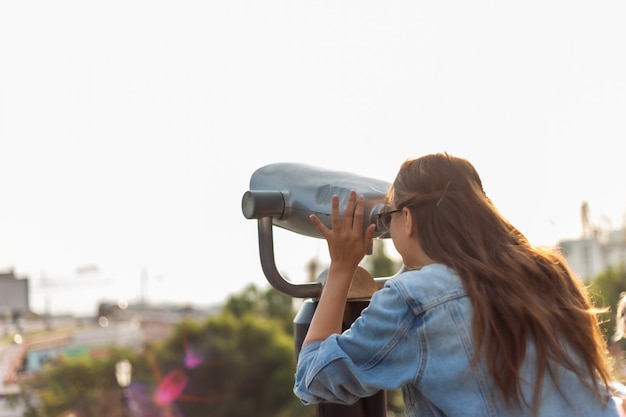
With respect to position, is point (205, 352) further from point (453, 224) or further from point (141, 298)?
point (141, 298)

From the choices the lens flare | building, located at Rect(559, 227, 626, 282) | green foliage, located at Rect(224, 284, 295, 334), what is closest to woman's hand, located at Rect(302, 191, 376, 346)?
the lens flare

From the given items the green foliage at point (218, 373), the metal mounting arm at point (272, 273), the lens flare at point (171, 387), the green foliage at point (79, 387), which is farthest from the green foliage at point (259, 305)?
the metal mounting arm at point (272, 273)

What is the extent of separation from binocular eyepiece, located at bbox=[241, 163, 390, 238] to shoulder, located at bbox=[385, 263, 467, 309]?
0.44 feet

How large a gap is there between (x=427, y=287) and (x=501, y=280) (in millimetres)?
81

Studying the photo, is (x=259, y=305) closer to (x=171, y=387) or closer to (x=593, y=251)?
(x=171, y=387)

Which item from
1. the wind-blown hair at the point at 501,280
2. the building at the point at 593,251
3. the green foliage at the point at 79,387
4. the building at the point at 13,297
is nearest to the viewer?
the wind-blown hair at the point at 501,280

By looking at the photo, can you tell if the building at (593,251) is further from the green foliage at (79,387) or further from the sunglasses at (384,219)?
the sunglasses at (384,219)

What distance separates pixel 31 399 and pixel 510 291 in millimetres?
31698

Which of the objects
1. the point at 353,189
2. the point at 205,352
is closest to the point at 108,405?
the point at 205,352

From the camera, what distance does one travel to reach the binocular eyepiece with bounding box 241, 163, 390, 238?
1058mm

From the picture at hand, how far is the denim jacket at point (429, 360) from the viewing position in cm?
88

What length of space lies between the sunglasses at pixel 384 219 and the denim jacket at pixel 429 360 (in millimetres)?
91

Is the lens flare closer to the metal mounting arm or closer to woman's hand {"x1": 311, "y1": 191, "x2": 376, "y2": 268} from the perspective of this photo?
the metal mounting arm

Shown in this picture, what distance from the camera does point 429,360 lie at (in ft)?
2.93
